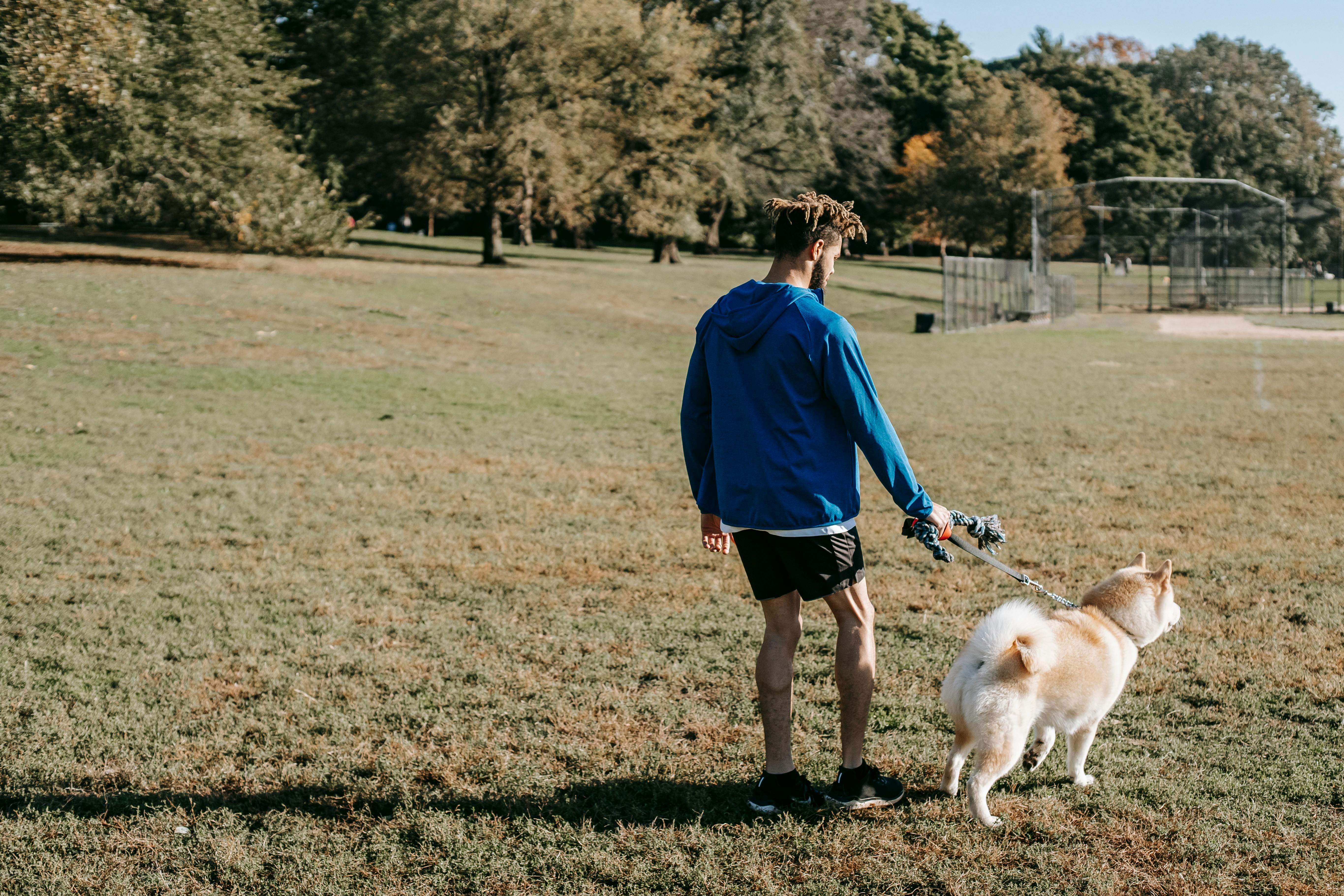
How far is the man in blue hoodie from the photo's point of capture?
3283 millimetres

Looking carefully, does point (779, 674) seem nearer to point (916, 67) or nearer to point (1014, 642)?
point (1014, 642)

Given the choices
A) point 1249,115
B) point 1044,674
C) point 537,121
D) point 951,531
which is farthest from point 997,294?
point 1249,115

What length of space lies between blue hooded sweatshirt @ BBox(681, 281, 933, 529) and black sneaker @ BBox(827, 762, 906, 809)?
3.11ft

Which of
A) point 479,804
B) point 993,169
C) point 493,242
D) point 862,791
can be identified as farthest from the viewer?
point 993,169

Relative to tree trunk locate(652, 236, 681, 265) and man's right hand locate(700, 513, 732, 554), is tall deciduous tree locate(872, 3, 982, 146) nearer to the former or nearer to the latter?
tree trunk locate(652, 236, 681, 265)

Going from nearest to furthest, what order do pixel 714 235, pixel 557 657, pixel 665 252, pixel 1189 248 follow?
pixel 557 657, pixel 1189 248, pixel 665 252, pixel 714 235

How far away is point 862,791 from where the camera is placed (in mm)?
3664

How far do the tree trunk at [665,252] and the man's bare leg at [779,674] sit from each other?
39.1 m

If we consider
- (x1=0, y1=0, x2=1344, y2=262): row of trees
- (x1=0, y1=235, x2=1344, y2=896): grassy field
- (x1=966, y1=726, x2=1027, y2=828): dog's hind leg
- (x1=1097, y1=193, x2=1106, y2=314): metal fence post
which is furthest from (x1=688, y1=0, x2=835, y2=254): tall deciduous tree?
(x1=966, y1=726, x2=1027, y2=828): dog's hind leg

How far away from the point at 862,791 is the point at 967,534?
0.97 metres

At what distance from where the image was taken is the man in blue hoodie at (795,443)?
3283mm

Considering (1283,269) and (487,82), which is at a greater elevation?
(487,82)

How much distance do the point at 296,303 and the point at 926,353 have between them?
13.0 meters

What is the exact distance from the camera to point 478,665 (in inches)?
201
